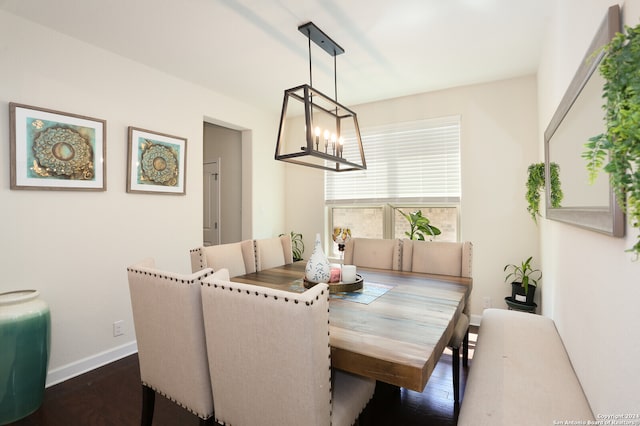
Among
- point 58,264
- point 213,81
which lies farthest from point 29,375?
point 213,81

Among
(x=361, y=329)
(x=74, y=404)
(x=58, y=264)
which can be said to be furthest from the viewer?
(x=58, y=264)

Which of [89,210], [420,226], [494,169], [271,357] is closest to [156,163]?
[89,210]

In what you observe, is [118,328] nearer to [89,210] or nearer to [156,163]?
[89,210]

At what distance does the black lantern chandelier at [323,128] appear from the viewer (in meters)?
2.29

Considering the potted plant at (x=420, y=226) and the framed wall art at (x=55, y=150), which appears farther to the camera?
the potted plant at (x=420, y=226)

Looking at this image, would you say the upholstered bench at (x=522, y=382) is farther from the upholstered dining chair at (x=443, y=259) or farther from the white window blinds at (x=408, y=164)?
the white window blinds at (x=408, y=164)

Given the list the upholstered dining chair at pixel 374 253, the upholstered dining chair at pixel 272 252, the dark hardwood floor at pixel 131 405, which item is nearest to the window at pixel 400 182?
the upholstered dining chair at pixel 374 253

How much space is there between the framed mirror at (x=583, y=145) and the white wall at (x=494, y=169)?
67.8 inches

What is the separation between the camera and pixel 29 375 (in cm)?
194

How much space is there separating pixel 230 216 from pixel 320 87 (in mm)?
2308

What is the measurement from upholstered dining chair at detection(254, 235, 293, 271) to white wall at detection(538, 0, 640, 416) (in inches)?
84.3

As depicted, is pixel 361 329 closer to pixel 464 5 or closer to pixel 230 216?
pixel 464 5

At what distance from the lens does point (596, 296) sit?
3.57 feet

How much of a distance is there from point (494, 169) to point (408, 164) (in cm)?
95
